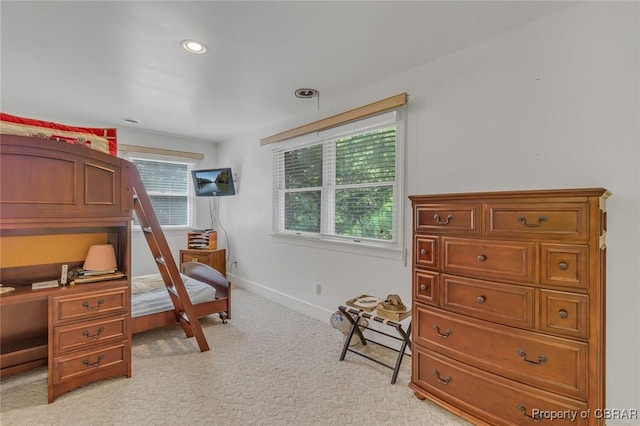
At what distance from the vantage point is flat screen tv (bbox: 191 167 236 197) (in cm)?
486

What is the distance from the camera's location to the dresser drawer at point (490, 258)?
5.27 feet

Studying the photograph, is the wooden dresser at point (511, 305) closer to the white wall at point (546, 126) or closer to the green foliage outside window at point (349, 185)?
the white wall at point (546, 126)

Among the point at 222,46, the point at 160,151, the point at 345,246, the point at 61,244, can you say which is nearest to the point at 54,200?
the point at 61,244

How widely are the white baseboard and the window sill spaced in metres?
0.72

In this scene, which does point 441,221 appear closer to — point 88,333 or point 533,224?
point 533,224

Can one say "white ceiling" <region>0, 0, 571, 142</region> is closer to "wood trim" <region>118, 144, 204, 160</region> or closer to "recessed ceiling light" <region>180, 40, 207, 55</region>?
"recessed ceiling light" <region>180, 40, 207, 55</region>

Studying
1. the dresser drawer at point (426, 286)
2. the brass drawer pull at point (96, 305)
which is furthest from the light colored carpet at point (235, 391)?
the dresser drawer at point (426, 286)

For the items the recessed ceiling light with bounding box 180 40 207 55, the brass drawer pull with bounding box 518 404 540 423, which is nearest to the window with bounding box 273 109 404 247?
the brass drawer pull with bounding box 518 404 540 423

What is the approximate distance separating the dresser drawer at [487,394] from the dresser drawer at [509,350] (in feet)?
0.15

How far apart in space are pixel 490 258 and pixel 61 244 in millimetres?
3014

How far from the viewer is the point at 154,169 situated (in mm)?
4938

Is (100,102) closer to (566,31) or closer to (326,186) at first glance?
(326,186)

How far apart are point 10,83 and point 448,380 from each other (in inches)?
178

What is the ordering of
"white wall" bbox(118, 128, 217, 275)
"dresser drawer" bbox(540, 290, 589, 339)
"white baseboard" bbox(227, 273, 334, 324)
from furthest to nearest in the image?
1. "white wall" bbox(118, 128, 217, 275)
2. "white baseboard" bbox(227, 273, 334, 324)
3. "dresser drawer" bbox(540, 290, 589, 339)
